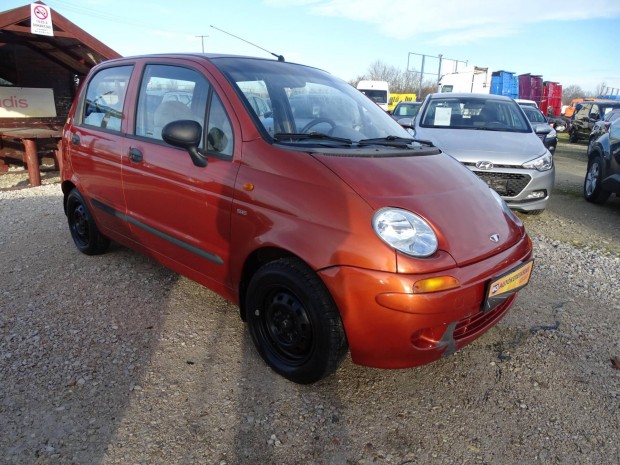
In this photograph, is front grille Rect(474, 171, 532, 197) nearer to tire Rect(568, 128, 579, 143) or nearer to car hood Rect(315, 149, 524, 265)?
car hood Rect(315, 149, 524, 265)

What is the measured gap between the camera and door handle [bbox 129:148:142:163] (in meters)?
3.25

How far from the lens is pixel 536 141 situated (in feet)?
20.2

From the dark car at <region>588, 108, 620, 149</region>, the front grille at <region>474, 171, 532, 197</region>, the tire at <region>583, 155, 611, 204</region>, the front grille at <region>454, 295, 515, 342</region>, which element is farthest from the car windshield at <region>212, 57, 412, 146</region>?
the dark car at <region>588, 108, 620, 149</region>

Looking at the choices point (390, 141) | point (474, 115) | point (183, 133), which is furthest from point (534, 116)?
point (183, 133)

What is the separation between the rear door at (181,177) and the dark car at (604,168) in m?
6.02

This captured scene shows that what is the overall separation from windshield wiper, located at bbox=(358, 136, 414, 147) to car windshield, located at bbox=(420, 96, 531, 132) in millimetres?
3853

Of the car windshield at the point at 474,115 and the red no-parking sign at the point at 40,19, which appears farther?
the red no-parking sign at the point at 40,19

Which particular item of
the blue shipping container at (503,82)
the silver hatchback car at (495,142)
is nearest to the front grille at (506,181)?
the silver hatchback car at (495,142)

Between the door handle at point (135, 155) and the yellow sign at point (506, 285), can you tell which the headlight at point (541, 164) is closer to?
the yellow sign at point (506, 285)

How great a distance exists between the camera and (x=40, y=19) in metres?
7.83

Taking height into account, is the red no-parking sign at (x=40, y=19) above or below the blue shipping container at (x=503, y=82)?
below

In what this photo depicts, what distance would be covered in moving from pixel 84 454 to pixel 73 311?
1569 mm

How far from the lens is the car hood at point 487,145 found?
18.3ft

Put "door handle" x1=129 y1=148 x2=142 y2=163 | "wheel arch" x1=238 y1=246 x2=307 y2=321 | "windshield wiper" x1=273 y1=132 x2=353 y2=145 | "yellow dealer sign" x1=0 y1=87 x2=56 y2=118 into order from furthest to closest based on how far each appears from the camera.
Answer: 1. "yellow dealer sign" x1=0 y1=87 x2=56 y2=118
2. "door handle" x1=129 y1=148 x2=142 y2=163
3. "windshield wiper" x1=273 y1=132 x2=353 y2=145
4. "wheel arch" x1=238 y1=246 x2=307 y2=321
